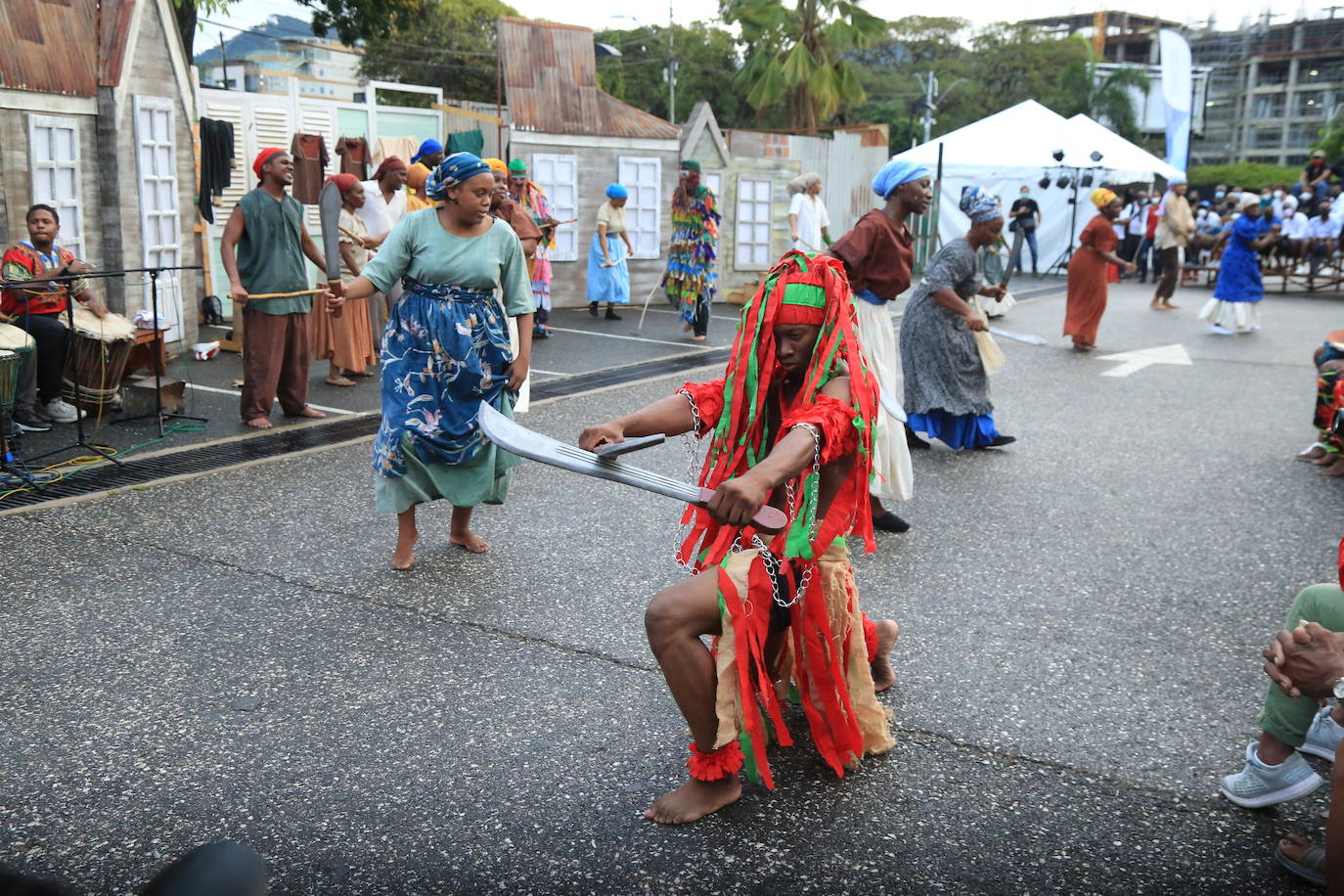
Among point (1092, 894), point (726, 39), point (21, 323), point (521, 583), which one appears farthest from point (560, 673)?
point (726, 39)

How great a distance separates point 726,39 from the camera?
57656 mm

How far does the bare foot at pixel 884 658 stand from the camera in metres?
3.86

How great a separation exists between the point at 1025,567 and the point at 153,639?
12.4 ft

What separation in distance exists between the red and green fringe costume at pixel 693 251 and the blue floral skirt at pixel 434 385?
787 cm

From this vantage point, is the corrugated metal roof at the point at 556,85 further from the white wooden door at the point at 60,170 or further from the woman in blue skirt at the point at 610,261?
the white wooden door at the point at 60,170

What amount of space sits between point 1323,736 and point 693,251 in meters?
10.5

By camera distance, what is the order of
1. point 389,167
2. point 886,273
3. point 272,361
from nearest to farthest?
point 886,273, point 272,361, point 389,167

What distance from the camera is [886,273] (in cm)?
633

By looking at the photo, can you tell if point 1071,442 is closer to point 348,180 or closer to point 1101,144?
point 348,180

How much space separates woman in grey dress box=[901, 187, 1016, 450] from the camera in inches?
290

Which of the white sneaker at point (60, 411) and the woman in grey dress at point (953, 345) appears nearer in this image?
the woman in grey dress at point (953, 345)

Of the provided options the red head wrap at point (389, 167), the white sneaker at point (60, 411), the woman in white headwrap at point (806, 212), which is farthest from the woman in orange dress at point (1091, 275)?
the white sneaker at point (60, 411)

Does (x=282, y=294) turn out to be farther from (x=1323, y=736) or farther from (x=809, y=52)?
(x=809, y=52)

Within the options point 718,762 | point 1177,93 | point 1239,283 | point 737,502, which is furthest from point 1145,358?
point 1177,93
